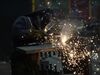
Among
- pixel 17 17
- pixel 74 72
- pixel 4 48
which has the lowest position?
pixel 74 72

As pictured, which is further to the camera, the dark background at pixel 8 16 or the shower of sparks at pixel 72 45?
the dark background at pixel 8 16

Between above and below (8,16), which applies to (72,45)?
below

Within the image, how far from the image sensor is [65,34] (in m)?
7.91

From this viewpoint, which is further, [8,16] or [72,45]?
[8,16]

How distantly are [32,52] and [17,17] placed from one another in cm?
201

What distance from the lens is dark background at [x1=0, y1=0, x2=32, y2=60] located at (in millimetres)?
8469

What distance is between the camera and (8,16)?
8.54 metres

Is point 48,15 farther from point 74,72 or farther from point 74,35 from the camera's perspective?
point 74,72

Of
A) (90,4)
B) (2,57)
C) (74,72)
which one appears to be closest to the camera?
(74,72)

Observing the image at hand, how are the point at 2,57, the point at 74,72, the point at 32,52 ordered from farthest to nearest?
1. the point at 2,57
2. the point at 74,72
3. the point at 32,52

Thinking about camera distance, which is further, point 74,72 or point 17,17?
point 17,17

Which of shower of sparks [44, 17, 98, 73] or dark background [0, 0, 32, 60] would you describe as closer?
shower of sparks [44, 17, 98, 73]

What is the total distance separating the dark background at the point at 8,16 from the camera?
847 cm

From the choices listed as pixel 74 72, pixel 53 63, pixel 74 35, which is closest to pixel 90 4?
pixel 74 35
